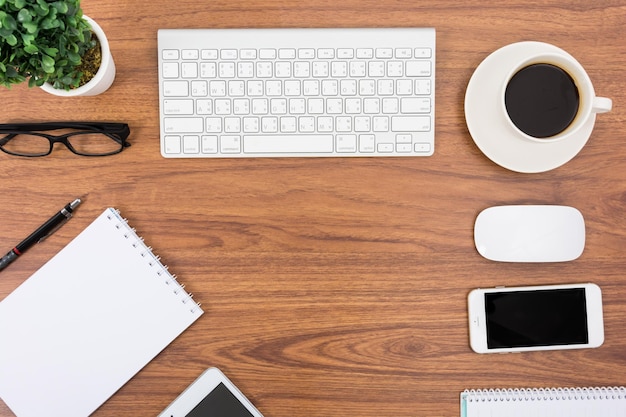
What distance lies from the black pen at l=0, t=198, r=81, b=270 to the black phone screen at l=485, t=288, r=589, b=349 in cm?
60

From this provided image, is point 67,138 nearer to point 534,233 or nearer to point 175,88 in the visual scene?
point 175,88

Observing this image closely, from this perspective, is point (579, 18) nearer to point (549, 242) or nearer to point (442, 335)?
point (549, 242)

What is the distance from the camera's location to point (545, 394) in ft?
2.58

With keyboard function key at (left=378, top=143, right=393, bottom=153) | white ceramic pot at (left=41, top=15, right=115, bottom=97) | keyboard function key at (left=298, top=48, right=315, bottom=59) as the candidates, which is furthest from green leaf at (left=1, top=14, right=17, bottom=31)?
keyboard function key at (left=378, top=143, right=393, bottom=153)

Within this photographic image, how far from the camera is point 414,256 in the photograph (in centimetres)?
78

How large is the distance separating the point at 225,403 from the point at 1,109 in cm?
52

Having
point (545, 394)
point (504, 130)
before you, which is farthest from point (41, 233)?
point (545, 394)

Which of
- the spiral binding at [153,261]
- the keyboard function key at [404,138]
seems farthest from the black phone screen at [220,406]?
the keyboard function key at [404,138]

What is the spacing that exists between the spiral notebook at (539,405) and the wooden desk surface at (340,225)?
2 cm

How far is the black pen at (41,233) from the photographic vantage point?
2.46 ft

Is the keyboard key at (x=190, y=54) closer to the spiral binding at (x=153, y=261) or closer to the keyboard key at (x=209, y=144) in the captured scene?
the keyboard key at (x=209, y=144)

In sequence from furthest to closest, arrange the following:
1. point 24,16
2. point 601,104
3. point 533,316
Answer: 1. point 533,316
2. point 601,104
3. point 24,16

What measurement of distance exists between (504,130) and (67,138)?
599 mm

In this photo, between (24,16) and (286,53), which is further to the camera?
(286,53)
